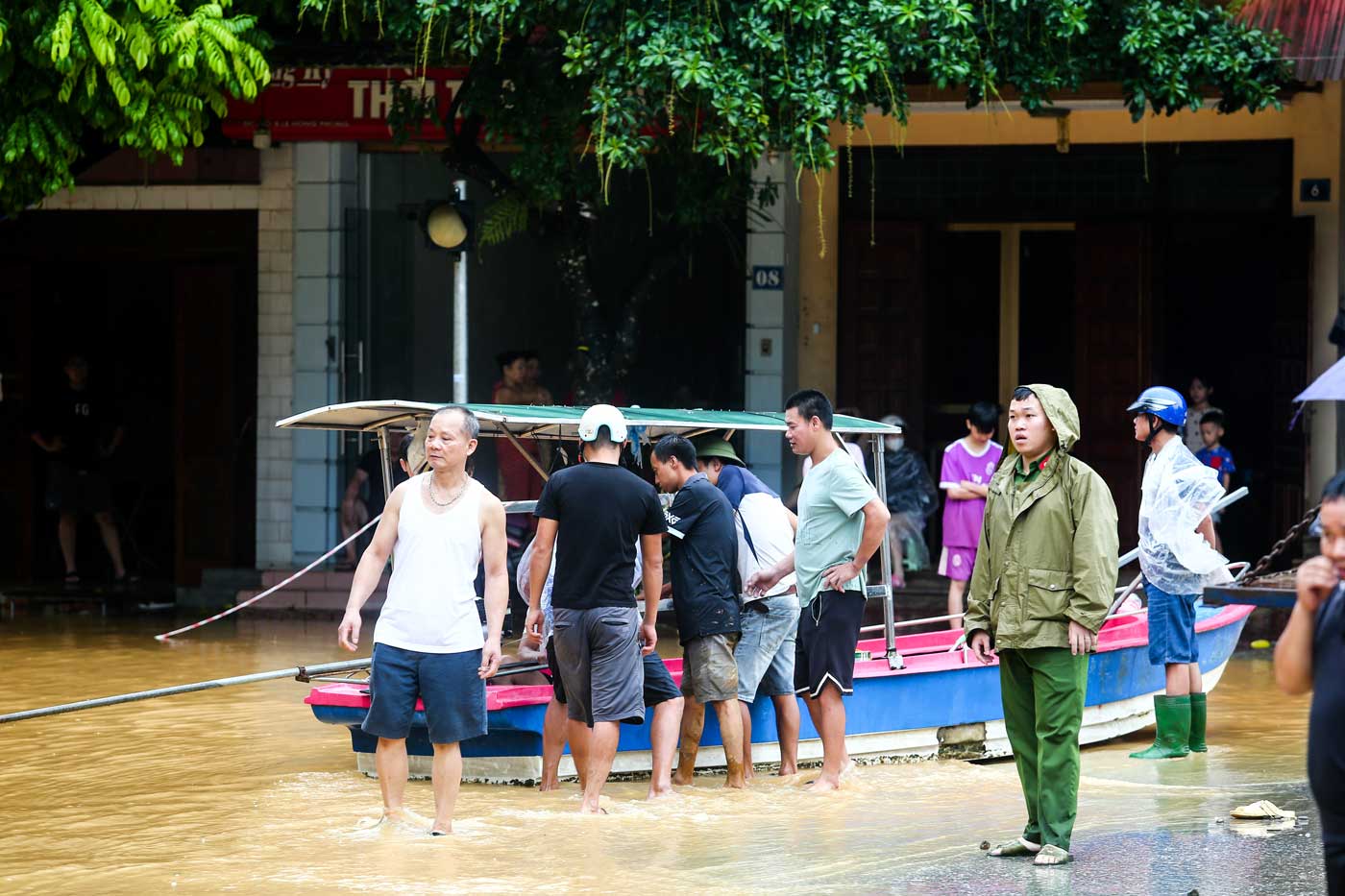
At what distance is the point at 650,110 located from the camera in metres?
12.0

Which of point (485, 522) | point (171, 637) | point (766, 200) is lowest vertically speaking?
point (171, 637)

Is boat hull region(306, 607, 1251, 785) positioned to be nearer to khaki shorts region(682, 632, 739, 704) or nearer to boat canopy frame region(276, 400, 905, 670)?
boat canopy frame region(276, 400, 905, 670)

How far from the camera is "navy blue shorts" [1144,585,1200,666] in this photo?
913 centimetres

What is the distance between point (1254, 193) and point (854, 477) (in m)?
9.02

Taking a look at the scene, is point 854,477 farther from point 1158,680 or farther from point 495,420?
point 1158,680

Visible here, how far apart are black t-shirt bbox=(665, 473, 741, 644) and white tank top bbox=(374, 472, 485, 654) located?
1.41 metres

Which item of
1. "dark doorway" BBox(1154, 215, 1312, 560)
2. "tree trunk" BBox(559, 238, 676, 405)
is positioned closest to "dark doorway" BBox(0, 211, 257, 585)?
"tree trunk" BBox(559, 238, 676, 405)

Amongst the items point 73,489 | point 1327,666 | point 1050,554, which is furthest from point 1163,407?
point 73,489

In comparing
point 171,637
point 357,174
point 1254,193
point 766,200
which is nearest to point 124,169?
point 357,174

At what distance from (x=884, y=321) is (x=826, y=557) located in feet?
27.4

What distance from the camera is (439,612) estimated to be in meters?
7.16

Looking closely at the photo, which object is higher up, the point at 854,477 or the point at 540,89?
the point at 540,89

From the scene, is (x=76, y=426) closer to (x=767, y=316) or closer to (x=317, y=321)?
(x=317, y=321)

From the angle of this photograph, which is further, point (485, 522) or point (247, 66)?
point (247, 66)
